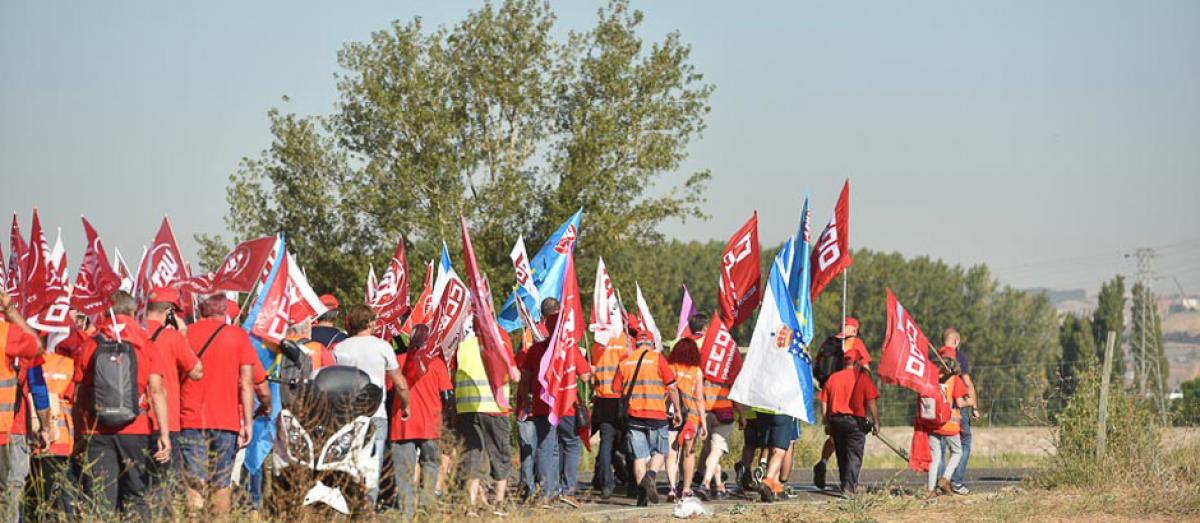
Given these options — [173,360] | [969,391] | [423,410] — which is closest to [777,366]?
[969,391]

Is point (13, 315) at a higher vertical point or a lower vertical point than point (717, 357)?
lower

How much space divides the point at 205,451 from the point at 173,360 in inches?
27.3

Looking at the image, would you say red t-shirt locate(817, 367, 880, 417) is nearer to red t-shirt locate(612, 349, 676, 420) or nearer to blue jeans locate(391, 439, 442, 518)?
red t-shirt locate(612, 349, 676, 420)

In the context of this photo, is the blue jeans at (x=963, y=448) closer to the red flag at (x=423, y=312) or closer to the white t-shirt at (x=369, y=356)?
the red flag at (x=423, y=312)

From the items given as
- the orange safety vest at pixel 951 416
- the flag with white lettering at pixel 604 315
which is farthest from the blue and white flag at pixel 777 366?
the flag with white lettering at pixel 604 315

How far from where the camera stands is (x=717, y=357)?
16.2 metres

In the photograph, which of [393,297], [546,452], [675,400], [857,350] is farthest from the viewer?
[393,297]

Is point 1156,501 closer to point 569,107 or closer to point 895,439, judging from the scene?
point 895,439

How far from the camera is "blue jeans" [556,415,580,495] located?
15.8 m

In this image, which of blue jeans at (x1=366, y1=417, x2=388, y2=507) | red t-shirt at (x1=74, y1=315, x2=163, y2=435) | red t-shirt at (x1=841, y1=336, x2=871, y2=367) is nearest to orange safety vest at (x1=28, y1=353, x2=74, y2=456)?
red t-shirt at (x1=74, y1=315, x2=163, y2=435)

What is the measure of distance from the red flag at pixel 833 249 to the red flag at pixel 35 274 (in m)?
8.40

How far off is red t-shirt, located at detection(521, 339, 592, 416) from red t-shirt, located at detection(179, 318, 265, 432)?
3899 millimetres

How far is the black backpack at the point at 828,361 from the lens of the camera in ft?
55.5

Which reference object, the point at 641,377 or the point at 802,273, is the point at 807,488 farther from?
the point at 641,377
